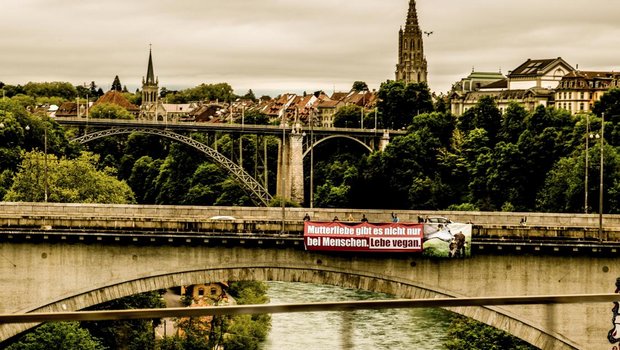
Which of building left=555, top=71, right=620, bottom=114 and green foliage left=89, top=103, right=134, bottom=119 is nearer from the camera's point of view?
building left=555, top=71, right=620, bottom=114

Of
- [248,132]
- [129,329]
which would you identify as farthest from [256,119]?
[129,329]

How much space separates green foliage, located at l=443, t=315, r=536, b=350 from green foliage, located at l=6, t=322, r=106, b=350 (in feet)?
43.1

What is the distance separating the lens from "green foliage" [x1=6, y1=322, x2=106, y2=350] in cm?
3816

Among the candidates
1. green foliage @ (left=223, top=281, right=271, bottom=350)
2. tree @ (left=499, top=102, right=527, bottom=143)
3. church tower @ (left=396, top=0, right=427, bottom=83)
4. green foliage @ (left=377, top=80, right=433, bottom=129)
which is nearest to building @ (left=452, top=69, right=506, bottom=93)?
church tower @ (left=396, top=0, right=427, bottom=83)

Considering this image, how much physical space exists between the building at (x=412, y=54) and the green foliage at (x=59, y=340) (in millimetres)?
109589

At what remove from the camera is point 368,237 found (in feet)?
110

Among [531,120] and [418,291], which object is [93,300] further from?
[531,120]

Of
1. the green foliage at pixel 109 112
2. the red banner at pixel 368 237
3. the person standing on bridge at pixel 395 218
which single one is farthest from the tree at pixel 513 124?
the green foliage at pixel 109 112

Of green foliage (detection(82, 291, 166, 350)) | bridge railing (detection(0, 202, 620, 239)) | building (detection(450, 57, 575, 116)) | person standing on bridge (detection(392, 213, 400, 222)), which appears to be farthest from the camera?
building (detection(450, 57, 575, 116))

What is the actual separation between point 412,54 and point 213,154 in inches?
2693

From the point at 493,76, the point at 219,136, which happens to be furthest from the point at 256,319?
the point at 493,76

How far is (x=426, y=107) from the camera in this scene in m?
106

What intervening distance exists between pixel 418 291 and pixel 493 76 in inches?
4490

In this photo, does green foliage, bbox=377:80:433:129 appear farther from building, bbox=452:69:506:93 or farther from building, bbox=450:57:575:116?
building, bbox=452:69:506:93
